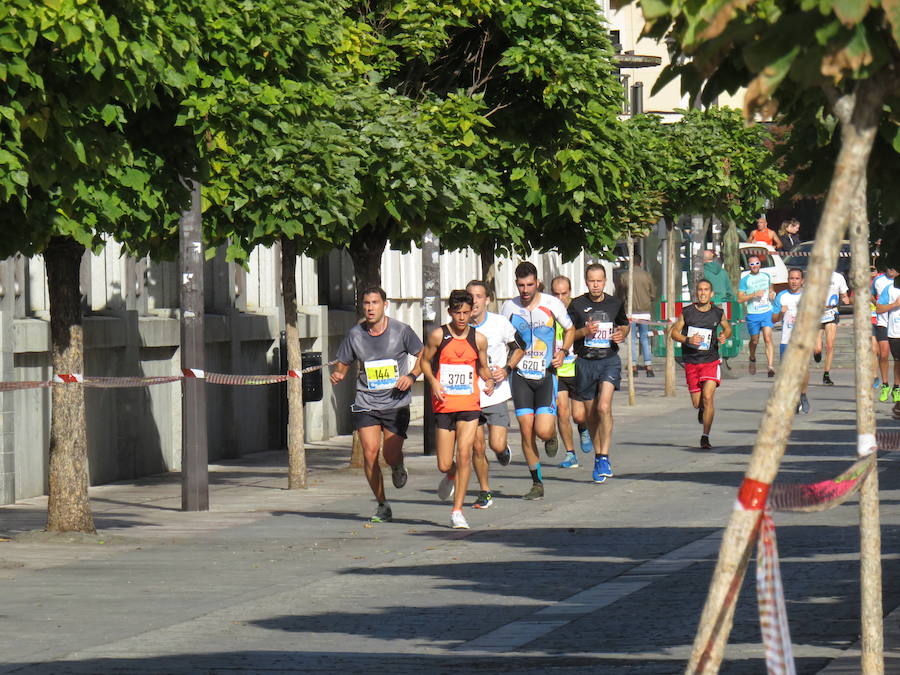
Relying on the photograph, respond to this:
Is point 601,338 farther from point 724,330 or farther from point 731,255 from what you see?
point 731,255

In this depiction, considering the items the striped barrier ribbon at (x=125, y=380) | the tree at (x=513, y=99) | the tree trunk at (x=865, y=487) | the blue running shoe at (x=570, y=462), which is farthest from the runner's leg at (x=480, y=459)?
the tree trunk at (x=865, y=487)

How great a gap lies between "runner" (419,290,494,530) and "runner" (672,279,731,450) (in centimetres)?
624

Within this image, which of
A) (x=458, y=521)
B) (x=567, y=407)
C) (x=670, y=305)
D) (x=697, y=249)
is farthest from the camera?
(x=697, y=249)

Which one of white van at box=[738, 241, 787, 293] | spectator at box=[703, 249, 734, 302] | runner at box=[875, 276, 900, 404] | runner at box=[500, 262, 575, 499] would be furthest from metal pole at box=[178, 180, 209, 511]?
white van at box=[738, 241, 787, 293]

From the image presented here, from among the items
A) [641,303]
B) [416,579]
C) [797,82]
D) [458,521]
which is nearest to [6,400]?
[458,521]

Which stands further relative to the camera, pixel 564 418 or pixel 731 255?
pixel 731 255

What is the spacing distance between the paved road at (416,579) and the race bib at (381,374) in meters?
0.99

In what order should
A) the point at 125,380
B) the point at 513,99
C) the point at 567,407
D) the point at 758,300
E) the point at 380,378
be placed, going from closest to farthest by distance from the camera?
1. the point at 380,378
2. the point at 125,380
3. the point at 567,407
4. the point at 513,99
5. the point at 758,300

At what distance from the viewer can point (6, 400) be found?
1641cm

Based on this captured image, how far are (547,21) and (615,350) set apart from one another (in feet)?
10.9

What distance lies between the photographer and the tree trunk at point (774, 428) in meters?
4.39

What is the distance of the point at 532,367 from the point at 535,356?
114mm

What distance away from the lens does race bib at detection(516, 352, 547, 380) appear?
54.2 feet

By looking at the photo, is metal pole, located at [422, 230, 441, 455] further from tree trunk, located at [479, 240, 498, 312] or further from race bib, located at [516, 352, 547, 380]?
race bib, located at [516, 352, 547, 380]
